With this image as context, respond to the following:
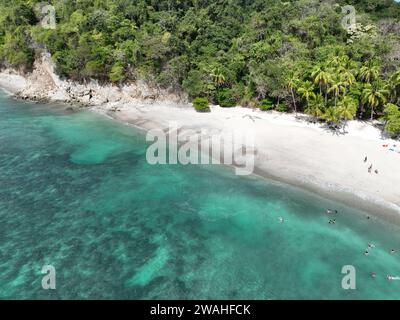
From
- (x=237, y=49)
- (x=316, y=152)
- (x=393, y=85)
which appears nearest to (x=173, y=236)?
(x=316, y=152)

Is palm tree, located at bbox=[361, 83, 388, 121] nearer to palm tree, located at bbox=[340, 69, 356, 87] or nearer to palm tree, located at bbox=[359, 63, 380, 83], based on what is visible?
palm tree, located at bbox=[359, 63, 380, 83]

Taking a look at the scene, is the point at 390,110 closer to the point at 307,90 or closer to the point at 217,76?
the point at 307,90

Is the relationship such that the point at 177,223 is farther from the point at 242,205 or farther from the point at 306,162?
the point at 306,162

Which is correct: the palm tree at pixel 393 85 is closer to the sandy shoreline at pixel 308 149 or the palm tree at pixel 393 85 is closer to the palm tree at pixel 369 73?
the palm tree at pixel 369 73

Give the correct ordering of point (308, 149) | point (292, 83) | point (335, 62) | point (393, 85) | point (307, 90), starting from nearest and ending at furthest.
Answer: point (308, 149) < point (393, 85) < point (307, 90) < point (292, 83) < point (335, 62)

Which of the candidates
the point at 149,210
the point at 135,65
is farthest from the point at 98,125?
the point at 149,210

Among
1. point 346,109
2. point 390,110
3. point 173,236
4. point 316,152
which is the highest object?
point 390,110

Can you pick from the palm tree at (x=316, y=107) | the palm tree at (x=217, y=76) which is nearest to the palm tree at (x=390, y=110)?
the palm tree at (x=316, y=107)

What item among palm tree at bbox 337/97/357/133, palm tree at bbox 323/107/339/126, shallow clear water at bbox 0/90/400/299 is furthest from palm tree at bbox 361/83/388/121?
shallow clear water at bbox 0/90/400/299
